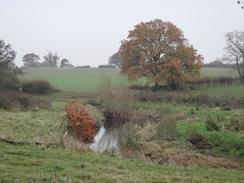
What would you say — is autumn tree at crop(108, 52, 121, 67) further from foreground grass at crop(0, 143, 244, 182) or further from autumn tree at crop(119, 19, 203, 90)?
foreground grass at crop(0, 143, 244, 182)

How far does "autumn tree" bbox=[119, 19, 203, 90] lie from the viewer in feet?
125

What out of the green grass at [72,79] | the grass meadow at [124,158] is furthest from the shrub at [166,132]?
the green grass at [72,79]

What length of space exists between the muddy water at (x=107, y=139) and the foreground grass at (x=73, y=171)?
5562 millimetres

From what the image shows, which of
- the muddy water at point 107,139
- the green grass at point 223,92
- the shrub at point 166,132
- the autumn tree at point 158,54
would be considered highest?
the autumn tree at point 158,54

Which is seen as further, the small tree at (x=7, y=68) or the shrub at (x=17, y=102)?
the small tree at (x=7, y=68)

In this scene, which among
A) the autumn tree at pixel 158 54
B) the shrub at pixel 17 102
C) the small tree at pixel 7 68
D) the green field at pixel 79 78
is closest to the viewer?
the shrub at pixel 17 102

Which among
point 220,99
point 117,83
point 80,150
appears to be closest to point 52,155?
point 80,150

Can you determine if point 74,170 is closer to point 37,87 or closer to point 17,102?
point 17,102

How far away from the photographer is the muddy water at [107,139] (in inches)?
630

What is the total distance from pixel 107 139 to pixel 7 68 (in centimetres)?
2469

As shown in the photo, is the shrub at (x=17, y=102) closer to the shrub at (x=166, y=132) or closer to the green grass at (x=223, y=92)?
the shrub at (x=166, y=132)

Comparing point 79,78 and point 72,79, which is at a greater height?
point 79,78

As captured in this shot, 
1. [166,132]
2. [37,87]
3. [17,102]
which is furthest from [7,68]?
[166,132]

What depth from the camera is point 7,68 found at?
36.4 meters
